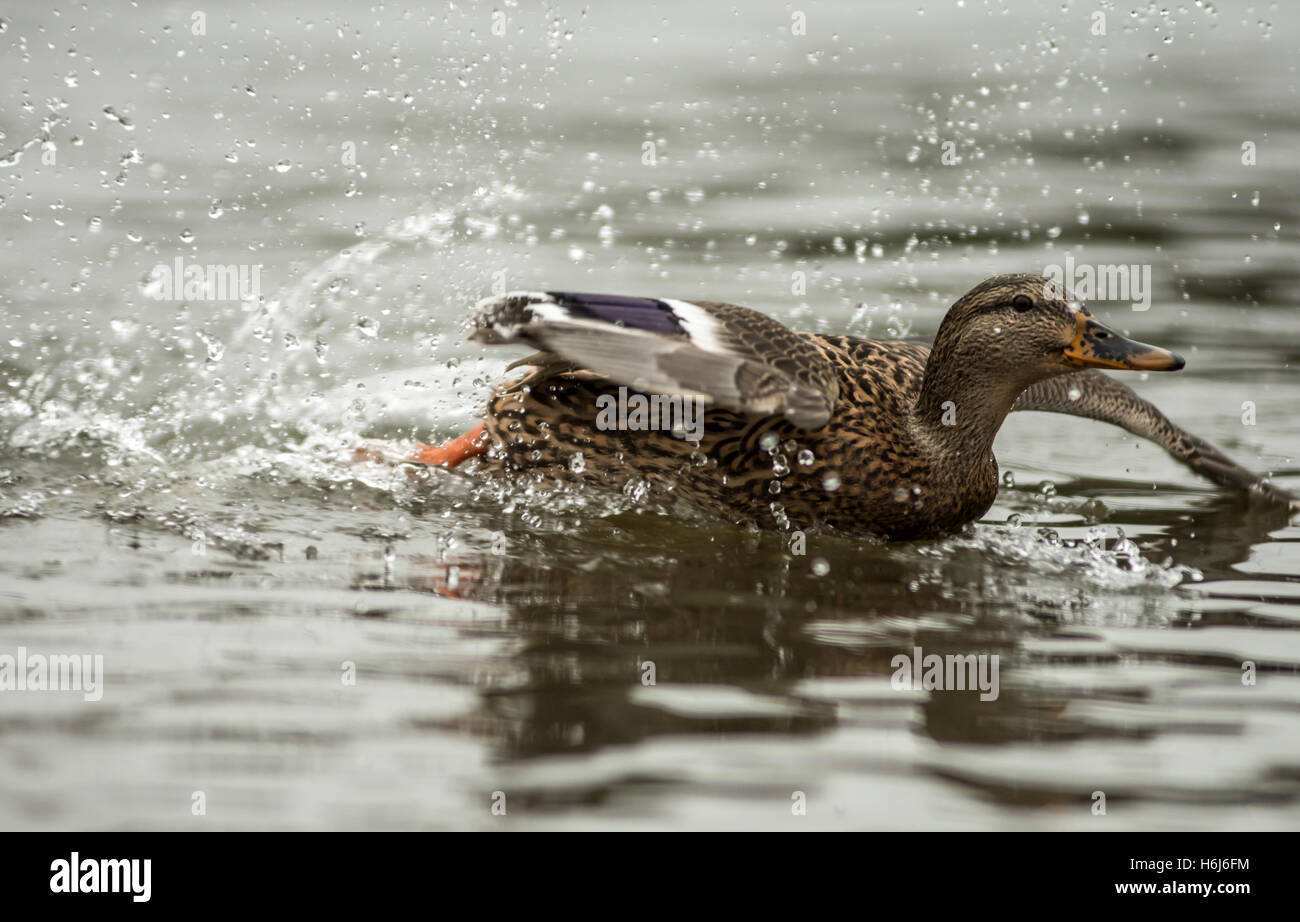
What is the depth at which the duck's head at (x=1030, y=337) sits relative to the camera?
16.6 feet

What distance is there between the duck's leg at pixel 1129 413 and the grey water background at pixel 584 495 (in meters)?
0.15

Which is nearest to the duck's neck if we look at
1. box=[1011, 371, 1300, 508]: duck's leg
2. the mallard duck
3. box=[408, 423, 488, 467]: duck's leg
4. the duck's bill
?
the mallard duck

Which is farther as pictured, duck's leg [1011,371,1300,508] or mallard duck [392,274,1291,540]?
duck's leg [1011,371,1300,508]

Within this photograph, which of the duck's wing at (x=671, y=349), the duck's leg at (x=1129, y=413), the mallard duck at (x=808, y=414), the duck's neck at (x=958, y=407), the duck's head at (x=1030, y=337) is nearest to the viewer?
the duck's wing at (x=671, y=349)

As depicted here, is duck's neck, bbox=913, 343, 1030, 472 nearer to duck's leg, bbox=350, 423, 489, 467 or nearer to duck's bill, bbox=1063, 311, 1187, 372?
duck's bill, bbox=1063, 311, 1187, 372

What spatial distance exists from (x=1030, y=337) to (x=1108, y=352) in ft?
0.91

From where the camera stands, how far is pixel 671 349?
4.74 m

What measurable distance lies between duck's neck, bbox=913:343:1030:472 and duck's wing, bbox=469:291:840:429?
455 mm

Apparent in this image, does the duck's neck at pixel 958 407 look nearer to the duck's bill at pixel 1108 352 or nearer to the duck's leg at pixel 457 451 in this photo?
the duck's bill at pixel 1108 352

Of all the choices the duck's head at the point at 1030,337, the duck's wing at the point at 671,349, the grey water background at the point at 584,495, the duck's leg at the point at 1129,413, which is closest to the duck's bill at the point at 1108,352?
the duck's head at the point at 1030,337

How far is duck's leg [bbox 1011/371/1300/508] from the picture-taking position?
20.8 feet

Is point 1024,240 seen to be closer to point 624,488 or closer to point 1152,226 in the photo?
point 1152,226

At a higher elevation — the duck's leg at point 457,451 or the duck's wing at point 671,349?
the duck's wing at point 671,349

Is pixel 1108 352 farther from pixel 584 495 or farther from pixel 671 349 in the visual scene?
pixel 584 495
